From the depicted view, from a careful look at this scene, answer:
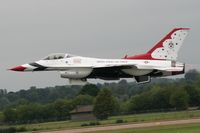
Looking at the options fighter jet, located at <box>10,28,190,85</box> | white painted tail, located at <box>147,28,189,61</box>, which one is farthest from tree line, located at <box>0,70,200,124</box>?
fighter jet, located at <box>10,28,190,85</box>

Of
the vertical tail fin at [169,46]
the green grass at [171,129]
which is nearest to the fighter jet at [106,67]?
the vertical tail fin at [169,46]

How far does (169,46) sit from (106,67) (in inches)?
259

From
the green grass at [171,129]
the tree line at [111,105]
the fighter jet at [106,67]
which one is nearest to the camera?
the fighter jet at [106,67]

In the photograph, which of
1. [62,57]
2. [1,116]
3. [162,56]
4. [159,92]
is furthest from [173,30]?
[1,116]

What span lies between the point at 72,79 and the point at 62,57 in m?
2.18

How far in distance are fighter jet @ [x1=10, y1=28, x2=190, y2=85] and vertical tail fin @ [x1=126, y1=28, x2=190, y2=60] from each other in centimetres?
20

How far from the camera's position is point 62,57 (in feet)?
161

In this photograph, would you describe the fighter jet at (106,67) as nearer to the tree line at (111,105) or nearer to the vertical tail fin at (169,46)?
the vertical tail fin at (169,46)

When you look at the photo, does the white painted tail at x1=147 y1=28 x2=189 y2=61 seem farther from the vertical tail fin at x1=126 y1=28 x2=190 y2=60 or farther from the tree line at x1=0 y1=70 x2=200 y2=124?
the tree line at x1=0 y1=70 x2=200 y2=124

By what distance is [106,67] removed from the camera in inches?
1887

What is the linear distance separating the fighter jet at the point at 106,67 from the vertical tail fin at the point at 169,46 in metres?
0.20

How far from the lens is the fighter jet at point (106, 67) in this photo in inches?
1892

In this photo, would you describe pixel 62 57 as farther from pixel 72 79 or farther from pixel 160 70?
pixel 160 70

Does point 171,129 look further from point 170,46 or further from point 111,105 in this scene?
point 111,105
